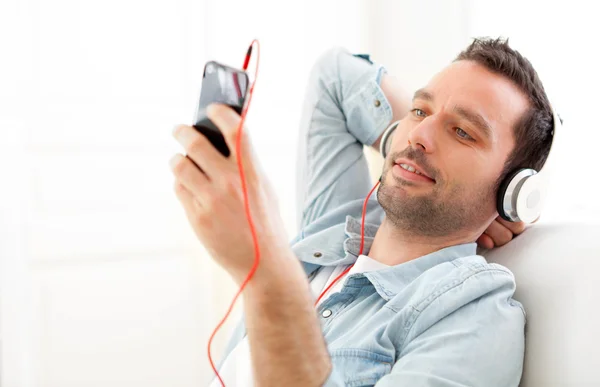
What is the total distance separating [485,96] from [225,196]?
70cm

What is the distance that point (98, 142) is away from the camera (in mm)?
2463

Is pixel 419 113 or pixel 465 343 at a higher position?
pixel 419 113

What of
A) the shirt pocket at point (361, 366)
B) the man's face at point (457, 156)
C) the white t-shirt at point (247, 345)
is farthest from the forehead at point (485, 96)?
the shirt pocket at point (361, 366)

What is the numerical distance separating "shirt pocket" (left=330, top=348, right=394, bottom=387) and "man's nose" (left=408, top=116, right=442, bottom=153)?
0.42 metres

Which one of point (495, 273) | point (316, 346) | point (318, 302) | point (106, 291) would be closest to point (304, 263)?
point (318, 302)

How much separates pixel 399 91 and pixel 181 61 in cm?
128

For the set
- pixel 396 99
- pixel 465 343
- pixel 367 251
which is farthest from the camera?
pixel 396 99

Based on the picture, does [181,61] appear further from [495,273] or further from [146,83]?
[495,273]

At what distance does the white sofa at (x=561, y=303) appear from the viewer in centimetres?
100

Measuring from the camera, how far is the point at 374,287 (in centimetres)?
122

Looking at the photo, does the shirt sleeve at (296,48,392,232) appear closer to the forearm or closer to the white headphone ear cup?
the white headphone ear cup

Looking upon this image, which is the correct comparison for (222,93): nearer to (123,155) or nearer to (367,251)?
(367,251)

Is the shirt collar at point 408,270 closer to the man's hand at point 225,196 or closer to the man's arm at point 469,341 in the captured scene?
the man's arm at point 469,341

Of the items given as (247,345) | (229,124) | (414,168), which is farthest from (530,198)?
(229,124)
